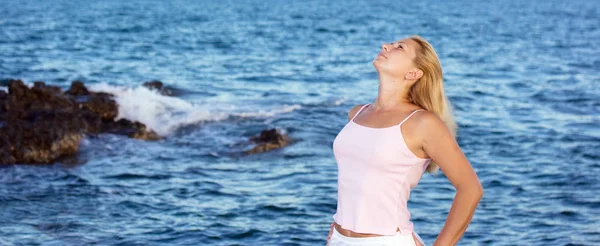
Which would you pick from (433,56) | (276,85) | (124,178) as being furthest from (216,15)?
(433,56)

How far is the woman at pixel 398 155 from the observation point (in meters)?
3.84

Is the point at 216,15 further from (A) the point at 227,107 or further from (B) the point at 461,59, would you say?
(A) the point at 227,107

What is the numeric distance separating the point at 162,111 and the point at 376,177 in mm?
15015

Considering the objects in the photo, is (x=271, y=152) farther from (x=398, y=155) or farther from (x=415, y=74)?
(x=398, y=155)

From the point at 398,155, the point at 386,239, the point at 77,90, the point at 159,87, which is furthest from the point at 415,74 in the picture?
the point at 159,87

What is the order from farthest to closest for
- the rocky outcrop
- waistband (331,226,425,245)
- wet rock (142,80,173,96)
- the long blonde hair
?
wet rock (142,80,173,96) < the rocky outcrop < the long blonde hair < waistband (331,226,425,245)

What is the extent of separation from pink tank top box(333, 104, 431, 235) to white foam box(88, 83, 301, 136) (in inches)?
492

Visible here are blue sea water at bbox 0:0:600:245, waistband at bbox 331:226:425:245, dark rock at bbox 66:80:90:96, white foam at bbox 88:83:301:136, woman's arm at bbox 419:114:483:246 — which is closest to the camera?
woman's arm at bbox 419:114:483:246

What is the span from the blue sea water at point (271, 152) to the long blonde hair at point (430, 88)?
6.37m

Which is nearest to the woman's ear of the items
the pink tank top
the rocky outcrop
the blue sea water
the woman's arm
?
the pink tank top

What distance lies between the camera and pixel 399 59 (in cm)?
407

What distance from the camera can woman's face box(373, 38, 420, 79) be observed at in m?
4.05

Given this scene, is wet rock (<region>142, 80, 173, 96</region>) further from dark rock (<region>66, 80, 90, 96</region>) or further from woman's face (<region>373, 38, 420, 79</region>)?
woman's face (<region>373, 38, 420, 79</region>)

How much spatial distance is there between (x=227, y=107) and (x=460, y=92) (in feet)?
22.7
